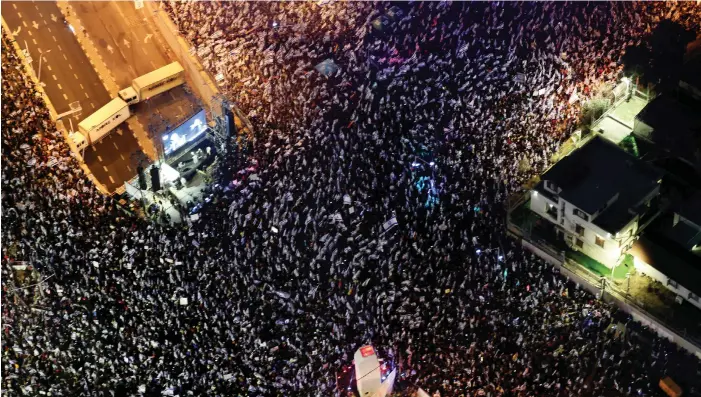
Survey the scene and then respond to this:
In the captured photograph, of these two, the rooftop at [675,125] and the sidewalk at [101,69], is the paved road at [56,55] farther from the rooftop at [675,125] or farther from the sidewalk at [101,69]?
the rooftop at [675,125]

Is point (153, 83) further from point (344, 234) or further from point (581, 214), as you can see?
point (581, 214)

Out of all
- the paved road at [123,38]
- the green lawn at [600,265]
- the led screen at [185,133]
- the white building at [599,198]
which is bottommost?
the green lawn at [600,265]

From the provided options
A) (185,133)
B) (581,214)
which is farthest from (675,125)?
(185,133)

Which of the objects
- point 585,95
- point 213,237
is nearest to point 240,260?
point 213,237

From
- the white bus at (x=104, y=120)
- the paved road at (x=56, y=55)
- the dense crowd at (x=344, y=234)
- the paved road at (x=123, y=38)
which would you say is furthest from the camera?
the paved road at (x=123, y=38)

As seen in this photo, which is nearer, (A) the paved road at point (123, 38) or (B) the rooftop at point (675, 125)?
(B) the rooftop at point (675, 125)

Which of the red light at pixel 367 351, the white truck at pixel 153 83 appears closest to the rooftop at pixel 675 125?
the red light at pixel 367 351
